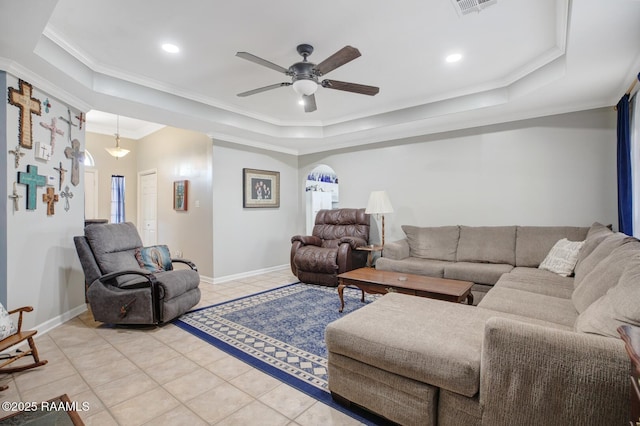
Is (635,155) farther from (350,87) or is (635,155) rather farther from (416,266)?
(350,87)

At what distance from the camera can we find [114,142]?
6.47 m

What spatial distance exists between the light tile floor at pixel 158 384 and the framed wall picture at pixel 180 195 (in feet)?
9.02

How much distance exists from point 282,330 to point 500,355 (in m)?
2.04

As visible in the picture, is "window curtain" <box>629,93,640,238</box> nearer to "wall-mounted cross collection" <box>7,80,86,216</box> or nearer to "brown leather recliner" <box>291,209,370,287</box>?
"brown leather recliner" <box>291,209,370,287</box>

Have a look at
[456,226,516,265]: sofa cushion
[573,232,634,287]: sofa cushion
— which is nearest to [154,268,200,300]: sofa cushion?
[456,226,516,265]: sofa cushion

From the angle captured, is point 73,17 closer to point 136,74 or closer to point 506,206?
point 136,74

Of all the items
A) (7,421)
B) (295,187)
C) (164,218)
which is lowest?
(7,421)

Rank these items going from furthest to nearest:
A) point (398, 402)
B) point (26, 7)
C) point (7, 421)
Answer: point (26, 7)
point (398, 402)
point (7, 421)

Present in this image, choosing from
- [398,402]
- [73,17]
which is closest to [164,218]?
[73,17]

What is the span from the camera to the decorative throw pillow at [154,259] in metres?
3.43

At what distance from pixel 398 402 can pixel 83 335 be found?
9.61ft

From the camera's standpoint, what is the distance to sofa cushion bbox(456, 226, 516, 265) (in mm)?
3693

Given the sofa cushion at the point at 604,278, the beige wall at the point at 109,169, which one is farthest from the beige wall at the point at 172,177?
the sofa cushion at the point at 604,278

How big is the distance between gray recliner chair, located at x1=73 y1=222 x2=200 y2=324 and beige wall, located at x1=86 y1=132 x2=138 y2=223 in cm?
381
